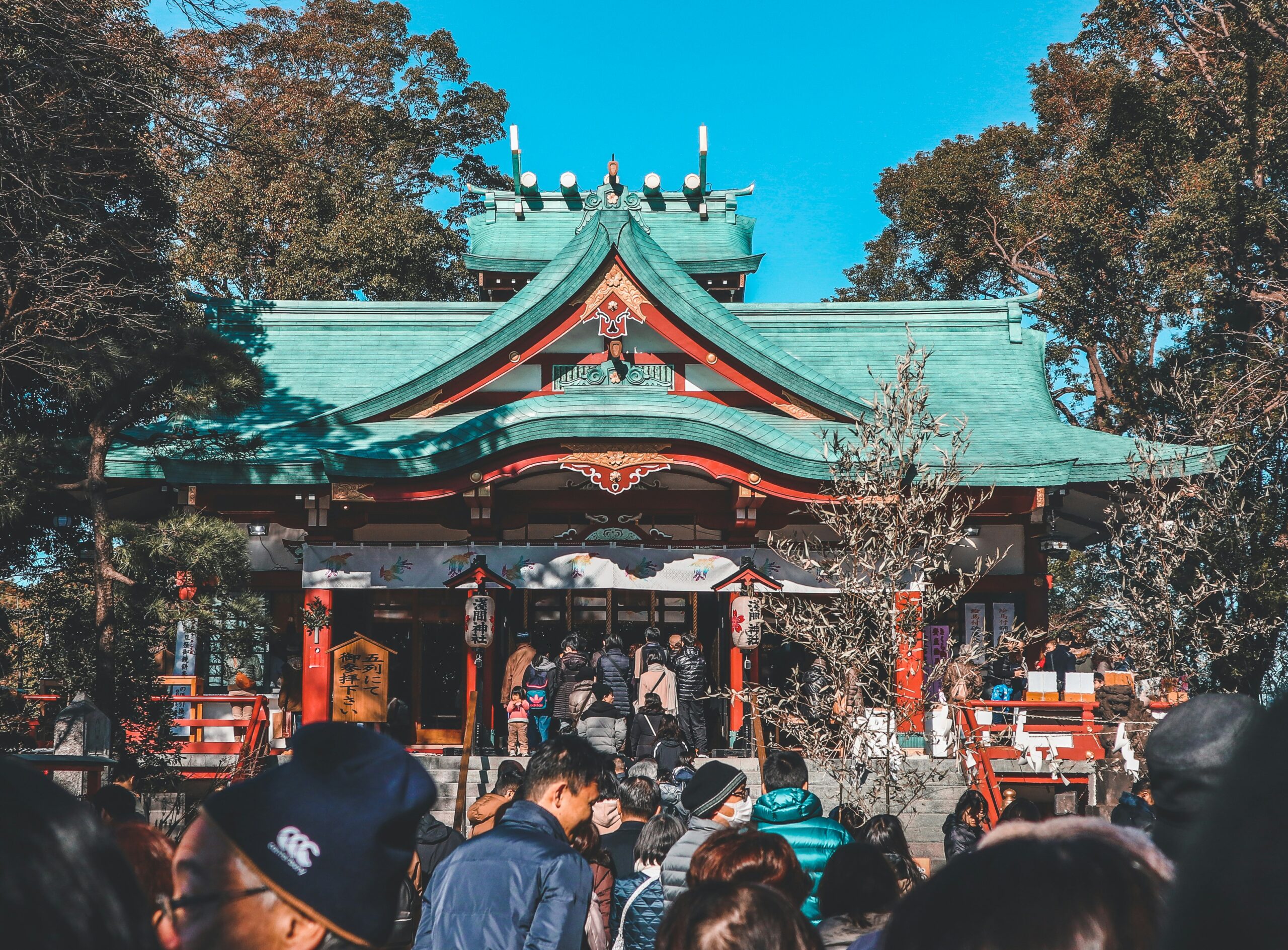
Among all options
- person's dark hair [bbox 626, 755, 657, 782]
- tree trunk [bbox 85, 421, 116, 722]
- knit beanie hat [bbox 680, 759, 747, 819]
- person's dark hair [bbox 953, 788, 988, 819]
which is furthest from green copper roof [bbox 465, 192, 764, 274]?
knit beanie hat [bbox 680, 759, 747, 819]

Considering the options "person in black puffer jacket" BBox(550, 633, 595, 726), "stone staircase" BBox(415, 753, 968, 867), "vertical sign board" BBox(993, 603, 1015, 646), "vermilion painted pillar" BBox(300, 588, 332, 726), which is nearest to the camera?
"stone staircase" BBox(415, 753, 968, 867)

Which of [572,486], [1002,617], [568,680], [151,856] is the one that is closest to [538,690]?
[568,680]

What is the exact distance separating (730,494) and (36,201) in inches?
355

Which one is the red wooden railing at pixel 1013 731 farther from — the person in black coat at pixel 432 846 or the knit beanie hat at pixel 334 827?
→ the knit beanie hat at pixel 334 827

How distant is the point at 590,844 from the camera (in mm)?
5012

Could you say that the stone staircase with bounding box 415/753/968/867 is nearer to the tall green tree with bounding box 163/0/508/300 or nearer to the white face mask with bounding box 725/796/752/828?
the white face mask with bounding box 725/796/752/828

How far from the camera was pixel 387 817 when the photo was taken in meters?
1.54

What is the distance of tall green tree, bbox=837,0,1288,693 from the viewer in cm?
1730

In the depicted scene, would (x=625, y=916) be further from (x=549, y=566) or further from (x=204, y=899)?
(x=549, y=566)

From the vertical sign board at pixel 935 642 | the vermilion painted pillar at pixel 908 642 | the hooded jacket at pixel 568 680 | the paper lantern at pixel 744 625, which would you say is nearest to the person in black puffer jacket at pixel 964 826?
the vermilion painted pillar at pixel 908 642

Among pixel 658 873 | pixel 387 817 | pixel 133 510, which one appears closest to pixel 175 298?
pixel 133 510

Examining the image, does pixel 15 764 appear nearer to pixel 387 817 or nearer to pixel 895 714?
pixel 387 817

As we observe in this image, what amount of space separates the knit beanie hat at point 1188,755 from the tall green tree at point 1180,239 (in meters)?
11.8

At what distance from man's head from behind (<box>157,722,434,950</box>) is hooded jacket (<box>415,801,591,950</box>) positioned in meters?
1.92
